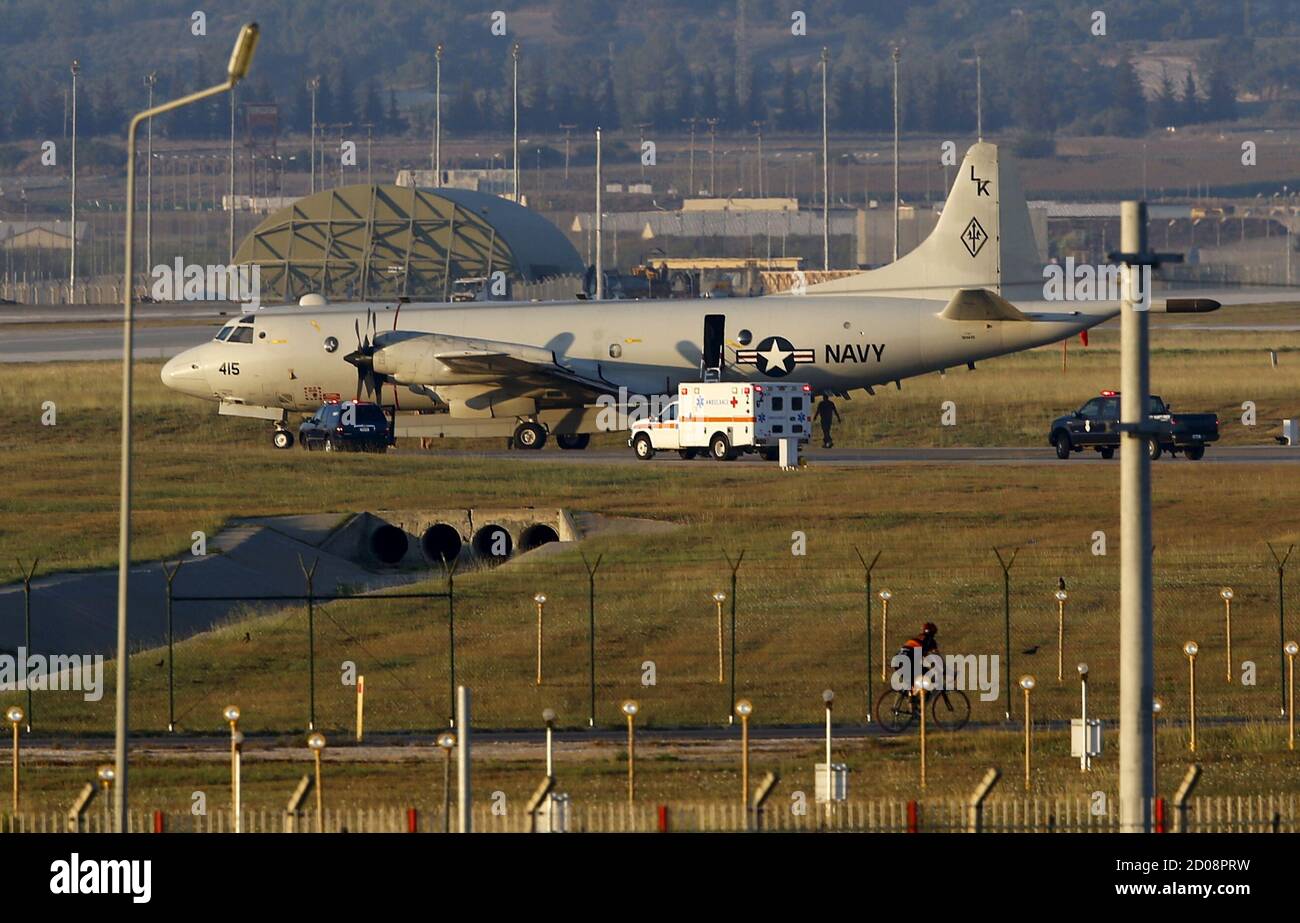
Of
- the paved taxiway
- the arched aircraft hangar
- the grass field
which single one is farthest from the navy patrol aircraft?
the arched aircraft hangar

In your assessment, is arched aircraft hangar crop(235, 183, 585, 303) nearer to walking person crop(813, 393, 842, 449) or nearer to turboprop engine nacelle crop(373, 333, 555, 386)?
walking person crop(813, 393, 842, 449)

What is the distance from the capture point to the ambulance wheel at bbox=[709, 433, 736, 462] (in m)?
62.8

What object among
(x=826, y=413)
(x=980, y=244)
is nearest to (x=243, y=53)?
(x=826, y=413)

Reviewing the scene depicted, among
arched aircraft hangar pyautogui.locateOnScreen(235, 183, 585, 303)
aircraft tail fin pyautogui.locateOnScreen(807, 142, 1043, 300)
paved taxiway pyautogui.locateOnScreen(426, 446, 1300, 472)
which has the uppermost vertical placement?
arched aircraft hangar pyautogui.locateOnScreen(235, 183, 585, 303)

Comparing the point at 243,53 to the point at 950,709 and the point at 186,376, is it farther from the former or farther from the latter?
the point at 186,376

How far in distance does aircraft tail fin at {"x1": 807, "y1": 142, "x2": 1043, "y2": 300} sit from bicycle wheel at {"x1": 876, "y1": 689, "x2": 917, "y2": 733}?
3701 centimetres

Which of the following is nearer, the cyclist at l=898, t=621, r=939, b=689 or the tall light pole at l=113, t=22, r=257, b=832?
the tall light pole at l=113, t=22, r=257, b=832

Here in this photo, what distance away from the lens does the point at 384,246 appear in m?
162

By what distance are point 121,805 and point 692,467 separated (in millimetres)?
39923

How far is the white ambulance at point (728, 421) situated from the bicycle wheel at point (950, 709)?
2781 centimetres

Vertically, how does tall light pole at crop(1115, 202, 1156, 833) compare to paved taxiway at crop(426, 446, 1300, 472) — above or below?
below

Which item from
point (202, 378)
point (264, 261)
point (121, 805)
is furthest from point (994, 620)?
point (264, 261)

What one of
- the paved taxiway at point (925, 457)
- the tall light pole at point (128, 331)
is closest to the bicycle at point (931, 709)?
the tall light pole at point (128, 331)
